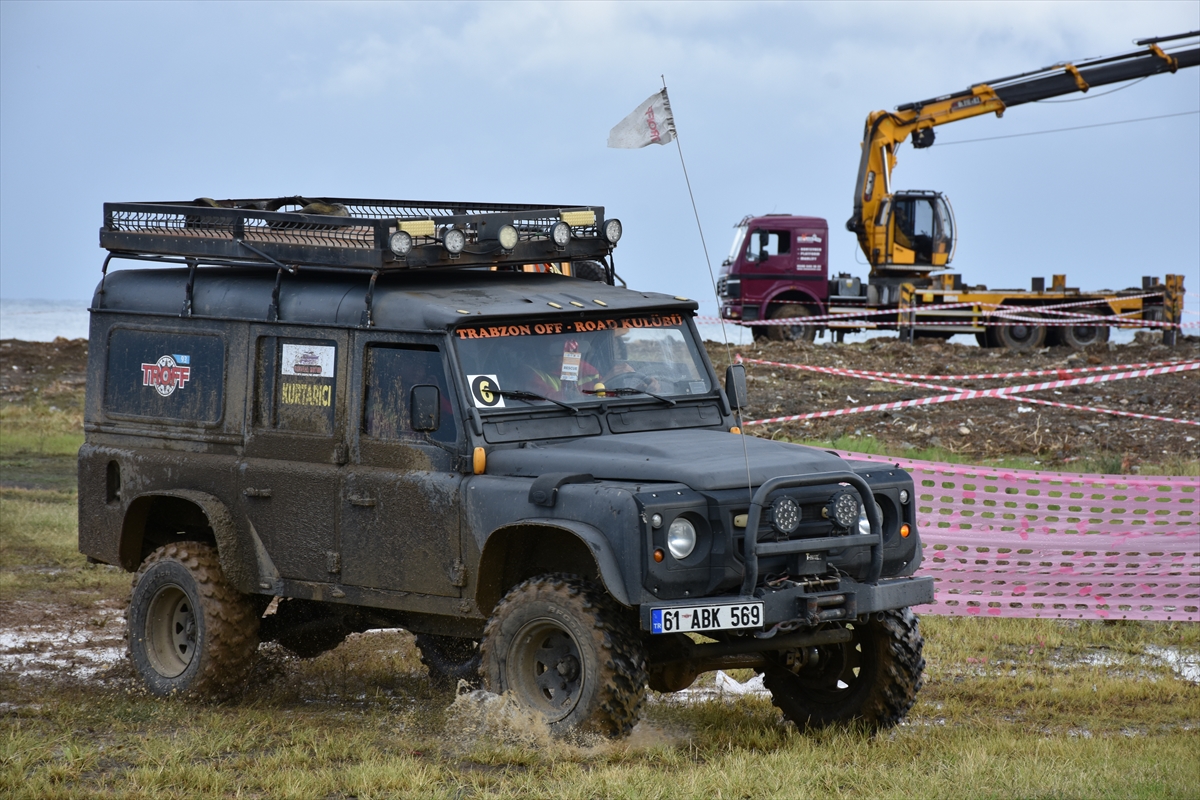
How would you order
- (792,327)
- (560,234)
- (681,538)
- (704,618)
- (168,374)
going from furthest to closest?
(792,327) < (168,374) < (560,234) < (681,538) < (704,618)

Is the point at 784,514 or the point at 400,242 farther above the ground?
the point at 400,242

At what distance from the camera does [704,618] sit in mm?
6406

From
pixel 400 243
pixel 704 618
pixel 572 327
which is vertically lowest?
pixel 704 618

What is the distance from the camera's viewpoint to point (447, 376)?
745 cm

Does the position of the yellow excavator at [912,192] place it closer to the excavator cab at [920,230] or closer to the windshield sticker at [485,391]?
the excavator cab at [920,230]

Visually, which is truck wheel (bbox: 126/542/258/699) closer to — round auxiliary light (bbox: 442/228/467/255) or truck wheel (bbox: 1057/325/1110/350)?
round auxiliary light (bbox: 442/228/467/255)

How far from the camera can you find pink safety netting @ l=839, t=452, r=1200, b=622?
10.4 metres

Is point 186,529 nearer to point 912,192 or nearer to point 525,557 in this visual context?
point 525,557

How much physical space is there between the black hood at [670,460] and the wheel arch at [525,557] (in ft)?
0.98

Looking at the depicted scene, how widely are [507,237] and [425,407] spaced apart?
4.43 ft

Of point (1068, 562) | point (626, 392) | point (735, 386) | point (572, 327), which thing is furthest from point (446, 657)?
point (1068, 562)

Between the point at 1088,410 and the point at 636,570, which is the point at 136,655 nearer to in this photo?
the point at 636,570

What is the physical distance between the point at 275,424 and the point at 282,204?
7.87 feet

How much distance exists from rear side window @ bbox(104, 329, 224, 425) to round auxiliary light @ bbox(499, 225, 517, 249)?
173cm
